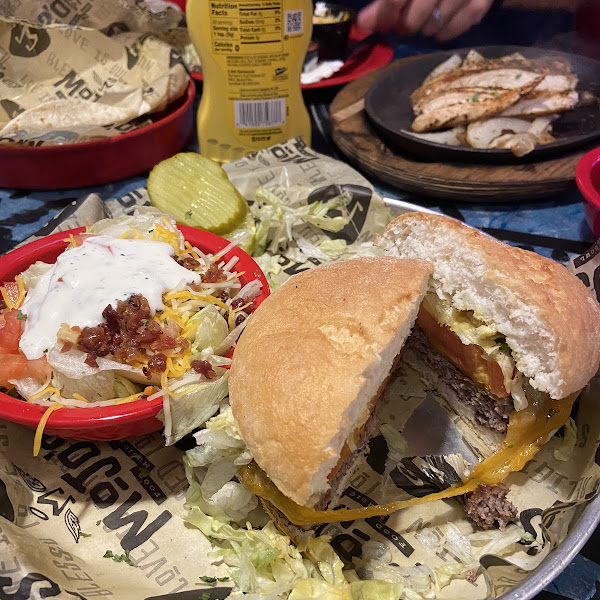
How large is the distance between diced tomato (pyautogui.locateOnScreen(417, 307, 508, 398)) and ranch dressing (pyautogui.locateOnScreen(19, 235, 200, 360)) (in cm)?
81

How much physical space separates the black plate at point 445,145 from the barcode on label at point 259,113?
0.50 m

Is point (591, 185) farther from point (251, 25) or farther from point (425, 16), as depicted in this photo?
point (425, 16)

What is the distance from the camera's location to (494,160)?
2.65m

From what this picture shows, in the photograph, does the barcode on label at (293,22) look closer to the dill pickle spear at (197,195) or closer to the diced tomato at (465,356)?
the dill pickle spear at (197,195)

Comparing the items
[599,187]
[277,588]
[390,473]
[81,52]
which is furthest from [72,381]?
[81,52]

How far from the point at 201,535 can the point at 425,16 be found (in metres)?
3.36

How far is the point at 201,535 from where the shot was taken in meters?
1.51

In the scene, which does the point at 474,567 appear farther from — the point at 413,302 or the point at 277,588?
the point at 413,302

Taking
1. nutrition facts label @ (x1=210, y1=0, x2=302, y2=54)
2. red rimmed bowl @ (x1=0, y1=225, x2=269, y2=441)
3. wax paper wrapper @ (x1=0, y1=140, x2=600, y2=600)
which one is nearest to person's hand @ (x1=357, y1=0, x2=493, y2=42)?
nutrition facts label @ (x1=210, y1=0, x2=302, y2=54)

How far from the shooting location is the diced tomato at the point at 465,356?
1.73 metres

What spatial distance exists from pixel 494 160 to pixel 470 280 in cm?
125

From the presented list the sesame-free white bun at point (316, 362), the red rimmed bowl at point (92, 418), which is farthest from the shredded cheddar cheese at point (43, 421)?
the sesame-free white bun at point (316, 362)

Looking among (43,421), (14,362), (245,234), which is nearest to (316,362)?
(43,421)

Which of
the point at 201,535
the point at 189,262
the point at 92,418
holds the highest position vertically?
the point at 189,262
